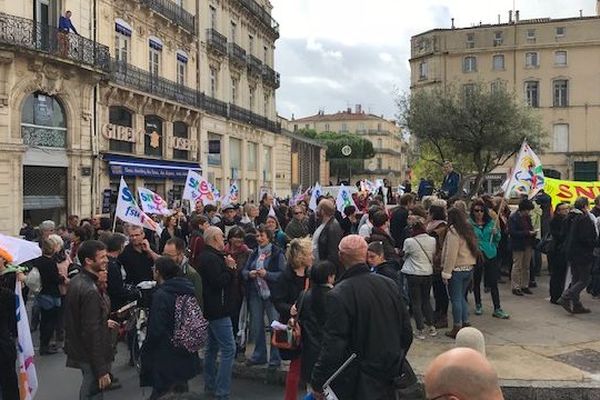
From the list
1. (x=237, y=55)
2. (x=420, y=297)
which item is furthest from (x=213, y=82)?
(x=420, y=297)

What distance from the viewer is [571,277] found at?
9055 mm

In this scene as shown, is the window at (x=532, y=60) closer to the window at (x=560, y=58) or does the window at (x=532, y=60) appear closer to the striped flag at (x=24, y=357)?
the window at (x=560, y=58)

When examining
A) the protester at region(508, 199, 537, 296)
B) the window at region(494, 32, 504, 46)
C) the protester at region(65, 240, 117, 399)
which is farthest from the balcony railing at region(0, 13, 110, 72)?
the window at region(494, 32, 504, 46)

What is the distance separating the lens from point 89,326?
4.88 m

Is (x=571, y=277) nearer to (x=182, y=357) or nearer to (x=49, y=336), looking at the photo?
(x=182, y=357)

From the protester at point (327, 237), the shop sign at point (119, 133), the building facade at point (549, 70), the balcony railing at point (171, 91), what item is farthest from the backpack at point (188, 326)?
the building facade at point (549, 70)

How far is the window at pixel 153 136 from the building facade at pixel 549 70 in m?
35.6

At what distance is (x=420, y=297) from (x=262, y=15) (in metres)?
37.6

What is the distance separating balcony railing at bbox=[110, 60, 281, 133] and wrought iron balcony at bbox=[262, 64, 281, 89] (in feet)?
14.7

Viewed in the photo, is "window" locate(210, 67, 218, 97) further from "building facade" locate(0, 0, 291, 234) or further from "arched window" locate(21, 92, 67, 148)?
"arched window" locate(21, 92, 67, 148)

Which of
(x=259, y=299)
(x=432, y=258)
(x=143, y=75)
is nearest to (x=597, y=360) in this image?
(x=432, y=258)

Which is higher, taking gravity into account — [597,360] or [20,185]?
[20,185]

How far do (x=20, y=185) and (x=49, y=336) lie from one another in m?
12.6

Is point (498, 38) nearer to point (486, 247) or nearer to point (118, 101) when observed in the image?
point (118, 101)
